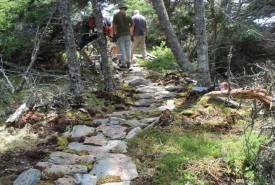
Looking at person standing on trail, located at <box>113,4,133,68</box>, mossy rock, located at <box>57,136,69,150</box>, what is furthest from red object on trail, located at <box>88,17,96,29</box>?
mossy rock, located at <box>57,136,69,150</box>

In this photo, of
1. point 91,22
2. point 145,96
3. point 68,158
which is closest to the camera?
point 68,158

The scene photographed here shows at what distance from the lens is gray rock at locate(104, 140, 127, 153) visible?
7.50 metres

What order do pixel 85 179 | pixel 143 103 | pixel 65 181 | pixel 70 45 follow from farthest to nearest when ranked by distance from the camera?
pixel 143 103, pixel 70 45, pixel 85 179, pixel 65 181

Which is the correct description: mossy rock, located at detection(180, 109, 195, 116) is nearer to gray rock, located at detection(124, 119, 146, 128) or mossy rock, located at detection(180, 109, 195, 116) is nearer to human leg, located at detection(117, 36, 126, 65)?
gray rock, located at detection(124, 119, 146, 128)

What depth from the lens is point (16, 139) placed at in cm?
806

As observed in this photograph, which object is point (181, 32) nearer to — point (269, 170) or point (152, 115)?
point (152, 115)

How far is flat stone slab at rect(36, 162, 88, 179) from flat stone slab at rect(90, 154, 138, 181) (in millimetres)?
194

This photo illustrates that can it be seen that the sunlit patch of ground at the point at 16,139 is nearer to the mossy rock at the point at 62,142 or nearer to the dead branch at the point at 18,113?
the dead branch at the point at 18,113

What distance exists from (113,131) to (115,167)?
1654 millimetres

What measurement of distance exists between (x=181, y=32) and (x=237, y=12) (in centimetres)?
261

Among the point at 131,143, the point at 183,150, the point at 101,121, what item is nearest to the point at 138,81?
the point at 101,121

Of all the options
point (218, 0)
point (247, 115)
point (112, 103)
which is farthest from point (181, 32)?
point (247, 115)

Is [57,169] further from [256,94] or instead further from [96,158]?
[256,94]

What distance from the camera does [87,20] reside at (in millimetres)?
13398
